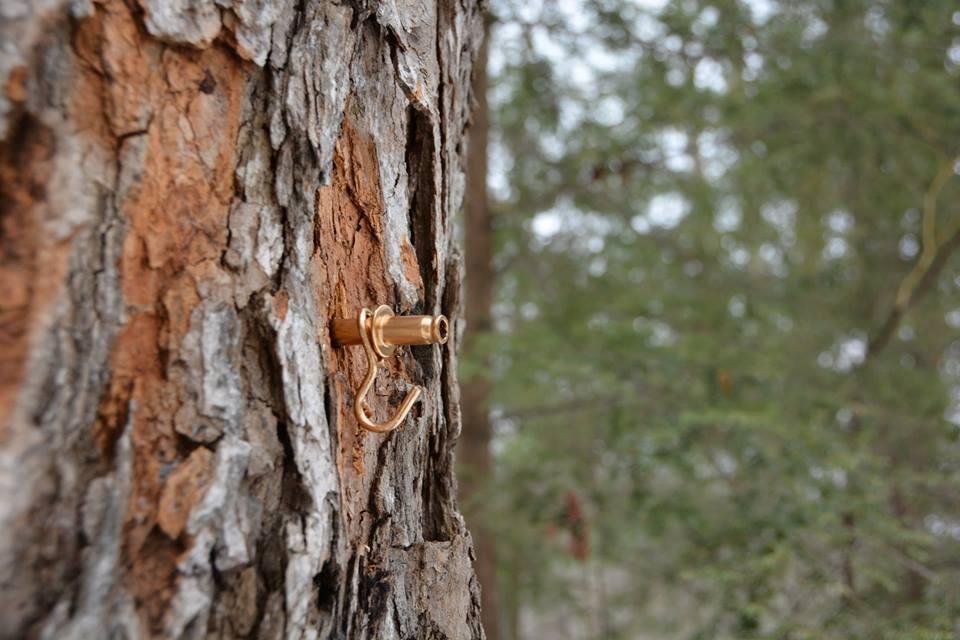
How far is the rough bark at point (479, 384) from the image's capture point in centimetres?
364

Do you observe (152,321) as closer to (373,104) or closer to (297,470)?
(297,470)

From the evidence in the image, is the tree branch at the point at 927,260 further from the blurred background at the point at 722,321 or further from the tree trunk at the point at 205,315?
the tree trunk at the point at 205,315

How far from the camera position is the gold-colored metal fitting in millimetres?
936

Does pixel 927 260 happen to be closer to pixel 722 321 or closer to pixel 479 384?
pixel 722 321

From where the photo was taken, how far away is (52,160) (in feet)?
2.31

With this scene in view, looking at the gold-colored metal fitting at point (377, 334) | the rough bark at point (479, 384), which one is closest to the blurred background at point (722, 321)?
the rough bark at point (479, 384)

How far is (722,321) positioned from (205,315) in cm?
319

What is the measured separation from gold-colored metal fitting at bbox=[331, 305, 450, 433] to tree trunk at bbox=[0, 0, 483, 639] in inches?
0.9

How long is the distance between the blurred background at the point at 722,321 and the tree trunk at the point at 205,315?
5.82ft

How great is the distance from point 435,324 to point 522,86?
3.04 metres

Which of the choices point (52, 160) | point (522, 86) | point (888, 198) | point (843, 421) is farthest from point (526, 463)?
point (52, 160)

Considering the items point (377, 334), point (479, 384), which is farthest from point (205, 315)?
point (479, 384)

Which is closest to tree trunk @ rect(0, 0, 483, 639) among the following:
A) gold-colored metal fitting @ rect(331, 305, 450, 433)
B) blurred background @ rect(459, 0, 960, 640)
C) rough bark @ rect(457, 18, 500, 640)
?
gold-colored metal fitting @ rect(331, 305, 450, 433)

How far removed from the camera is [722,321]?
3.73 m
